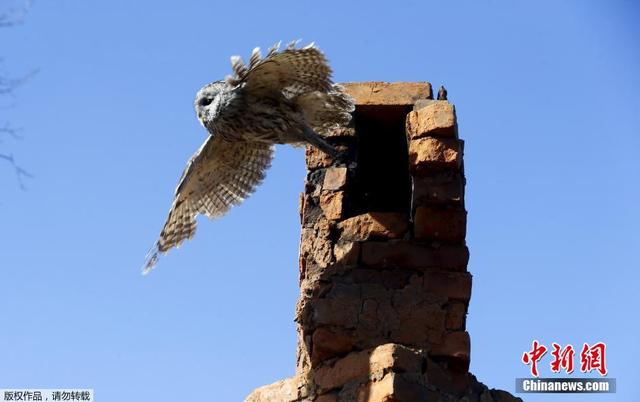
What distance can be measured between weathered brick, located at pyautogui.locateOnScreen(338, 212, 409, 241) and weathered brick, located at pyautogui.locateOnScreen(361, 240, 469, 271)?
4cm

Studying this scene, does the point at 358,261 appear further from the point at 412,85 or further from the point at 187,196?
the point at 187,196

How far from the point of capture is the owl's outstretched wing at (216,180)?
641cm

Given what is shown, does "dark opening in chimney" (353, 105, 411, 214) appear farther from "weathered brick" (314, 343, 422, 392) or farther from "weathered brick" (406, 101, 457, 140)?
"weathered brick" (314, 343, 422, 392)

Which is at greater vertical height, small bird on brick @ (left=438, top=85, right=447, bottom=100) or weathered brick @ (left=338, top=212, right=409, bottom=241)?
small bird on brick @ (left=438, top=85, right=447, bottom=100)

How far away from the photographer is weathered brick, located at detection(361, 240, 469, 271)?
479 centimetres

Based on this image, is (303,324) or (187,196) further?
(187,196)

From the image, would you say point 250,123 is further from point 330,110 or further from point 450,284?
point 450,284

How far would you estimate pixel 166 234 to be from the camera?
635 cm

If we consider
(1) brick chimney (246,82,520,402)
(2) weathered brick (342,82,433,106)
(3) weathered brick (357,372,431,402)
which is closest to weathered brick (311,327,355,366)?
(1) brick chimney (246,82,520,402)

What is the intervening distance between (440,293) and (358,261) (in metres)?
0.40

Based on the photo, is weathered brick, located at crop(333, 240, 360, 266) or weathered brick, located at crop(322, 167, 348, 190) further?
weathered brick, located at crop(322, 167, 348, 190)

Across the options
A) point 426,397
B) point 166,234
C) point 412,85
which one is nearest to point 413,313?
point 426,397

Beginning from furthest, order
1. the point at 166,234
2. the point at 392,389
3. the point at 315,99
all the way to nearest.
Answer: the point at 166,234
the point at 315,99
the point at 392,389

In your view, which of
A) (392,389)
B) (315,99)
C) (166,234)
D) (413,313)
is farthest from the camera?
(166,234)
